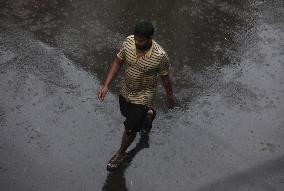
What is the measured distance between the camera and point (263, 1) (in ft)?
29.7

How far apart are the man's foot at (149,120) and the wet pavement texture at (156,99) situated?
94 millimetres

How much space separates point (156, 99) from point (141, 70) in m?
1.58

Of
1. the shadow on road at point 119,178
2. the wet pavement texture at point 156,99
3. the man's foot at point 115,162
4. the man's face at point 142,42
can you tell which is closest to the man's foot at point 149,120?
the wet pavement texture at point 156,99

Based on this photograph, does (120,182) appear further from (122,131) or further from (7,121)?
(7,121)

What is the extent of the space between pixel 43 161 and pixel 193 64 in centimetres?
289

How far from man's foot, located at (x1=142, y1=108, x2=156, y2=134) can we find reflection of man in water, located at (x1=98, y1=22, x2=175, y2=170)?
0.39 feet

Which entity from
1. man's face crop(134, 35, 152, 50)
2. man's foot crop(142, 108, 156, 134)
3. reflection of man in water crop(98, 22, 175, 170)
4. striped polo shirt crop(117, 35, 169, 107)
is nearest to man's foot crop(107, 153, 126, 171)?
reflection of man in water crop(98, 22, 175, 170)

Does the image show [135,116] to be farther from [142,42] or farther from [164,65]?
[142,42]

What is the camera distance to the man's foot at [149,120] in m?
5.84

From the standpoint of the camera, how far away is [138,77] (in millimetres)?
5250

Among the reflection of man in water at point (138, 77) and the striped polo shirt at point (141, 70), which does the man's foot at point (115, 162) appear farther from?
the striped polo shirt at point (141, 70)

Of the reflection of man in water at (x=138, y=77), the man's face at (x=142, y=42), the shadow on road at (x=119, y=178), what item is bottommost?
the shadow on road at (x=119, y=178)

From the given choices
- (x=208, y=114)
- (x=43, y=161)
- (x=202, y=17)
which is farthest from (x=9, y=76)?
(x=202, y=17)

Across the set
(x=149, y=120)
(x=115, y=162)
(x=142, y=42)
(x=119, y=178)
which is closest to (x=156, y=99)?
(x=149, y=120)
